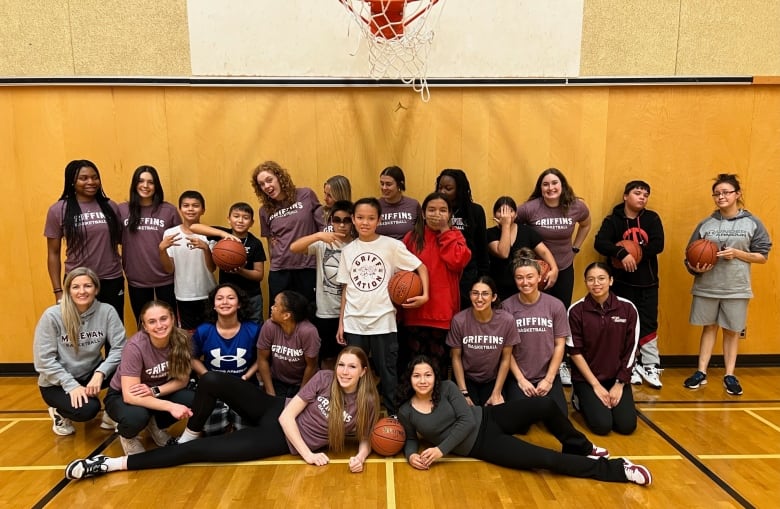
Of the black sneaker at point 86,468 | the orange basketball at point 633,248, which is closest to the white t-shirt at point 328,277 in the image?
the black sneaker at point 86,468

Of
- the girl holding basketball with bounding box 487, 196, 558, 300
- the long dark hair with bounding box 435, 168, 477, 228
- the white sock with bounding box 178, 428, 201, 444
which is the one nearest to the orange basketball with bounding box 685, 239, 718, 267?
the girl holding basketball with bounding box 487, 196, 558, 300

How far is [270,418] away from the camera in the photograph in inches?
140

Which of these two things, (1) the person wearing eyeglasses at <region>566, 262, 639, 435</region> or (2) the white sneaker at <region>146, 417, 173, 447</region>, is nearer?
(2) the white sneaker at <region>146, 417, 173, 447</region>

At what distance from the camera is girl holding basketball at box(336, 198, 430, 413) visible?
3793 mm

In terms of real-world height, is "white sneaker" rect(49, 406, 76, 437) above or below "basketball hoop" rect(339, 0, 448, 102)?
below

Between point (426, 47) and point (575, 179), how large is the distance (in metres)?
1.89

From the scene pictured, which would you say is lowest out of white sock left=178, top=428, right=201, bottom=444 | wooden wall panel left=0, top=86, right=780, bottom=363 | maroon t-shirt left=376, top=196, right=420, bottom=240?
white sock left=178, top=428, right=201, bottom=444

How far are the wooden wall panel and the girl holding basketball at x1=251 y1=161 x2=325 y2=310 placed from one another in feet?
2.40

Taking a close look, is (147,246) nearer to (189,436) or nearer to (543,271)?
(189,436)

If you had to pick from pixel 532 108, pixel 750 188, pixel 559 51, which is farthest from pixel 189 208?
pixel 750 188

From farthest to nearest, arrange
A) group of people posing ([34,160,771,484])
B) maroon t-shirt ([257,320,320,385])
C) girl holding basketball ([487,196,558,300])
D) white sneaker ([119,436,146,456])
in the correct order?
1. girl holding basketball ([487,196,558,300])
2. maroon t-shirt ([257,320,320,385])
3. white sneaker ([119,436,146,456])
4. group of people posing ([34,160,771,484])

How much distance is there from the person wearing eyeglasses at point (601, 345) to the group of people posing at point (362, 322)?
1cm

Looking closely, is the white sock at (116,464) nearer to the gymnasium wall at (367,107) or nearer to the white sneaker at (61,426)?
the white sneaker at (61,426)

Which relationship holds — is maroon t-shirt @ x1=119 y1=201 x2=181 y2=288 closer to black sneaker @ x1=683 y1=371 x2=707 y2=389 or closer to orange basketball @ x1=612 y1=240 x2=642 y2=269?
orange basketball @ x1=612 y1=240 x2=642 y2=269
